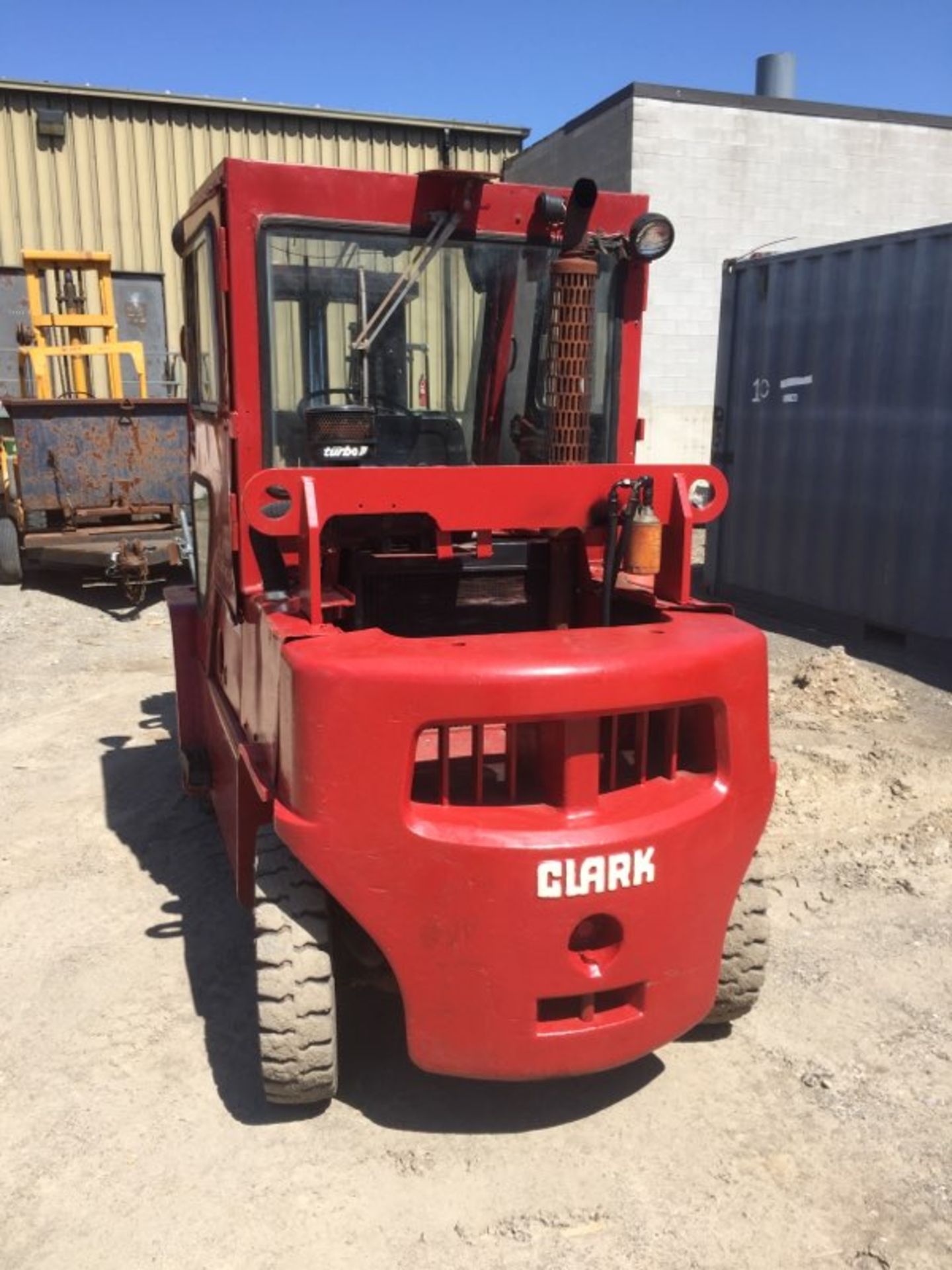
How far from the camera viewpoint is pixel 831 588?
8664 mm

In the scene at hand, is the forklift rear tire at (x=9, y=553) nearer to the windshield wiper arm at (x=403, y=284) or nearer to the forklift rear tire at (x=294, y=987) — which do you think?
the windshield wiper arm at (x=403, y=284)

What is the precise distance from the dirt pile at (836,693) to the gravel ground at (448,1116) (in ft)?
5.85

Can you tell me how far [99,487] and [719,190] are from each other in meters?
8.22

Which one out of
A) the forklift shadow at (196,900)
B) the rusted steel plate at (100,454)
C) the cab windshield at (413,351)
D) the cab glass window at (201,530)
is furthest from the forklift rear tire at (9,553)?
the cab windshield at (413,351)

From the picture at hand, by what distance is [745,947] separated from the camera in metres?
3.14

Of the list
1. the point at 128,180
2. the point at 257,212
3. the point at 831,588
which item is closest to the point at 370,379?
the point at 257,212

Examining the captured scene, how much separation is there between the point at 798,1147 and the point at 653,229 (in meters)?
2.76

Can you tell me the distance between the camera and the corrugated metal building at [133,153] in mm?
14281

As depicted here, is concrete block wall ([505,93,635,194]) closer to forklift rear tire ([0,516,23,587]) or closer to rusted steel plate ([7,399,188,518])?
rusted steel plate ([7,399,188,518])

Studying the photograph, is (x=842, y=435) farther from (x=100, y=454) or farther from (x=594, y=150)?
(x=594, y=150)

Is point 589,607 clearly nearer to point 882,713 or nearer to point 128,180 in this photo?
point 882,713

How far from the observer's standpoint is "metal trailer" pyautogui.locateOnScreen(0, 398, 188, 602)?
31.3ft

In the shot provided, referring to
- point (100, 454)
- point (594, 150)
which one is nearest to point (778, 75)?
point (594, 150)

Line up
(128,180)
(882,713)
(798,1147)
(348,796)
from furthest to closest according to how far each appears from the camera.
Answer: (128,180)
(882,713)
(798,1147)
(348,796)
